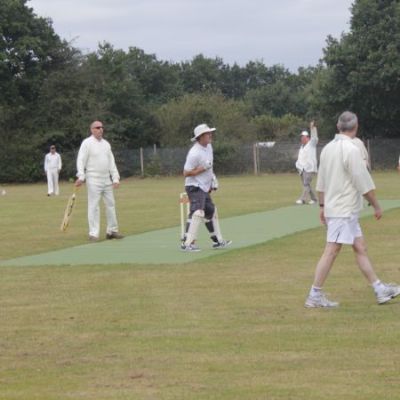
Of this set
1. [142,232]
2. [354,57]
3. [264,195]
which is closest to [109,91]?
[354,57]

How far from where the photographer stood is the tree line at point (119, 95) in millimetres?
54219

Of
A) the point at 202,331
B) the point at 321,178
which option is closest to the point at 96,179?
the point at 321,178

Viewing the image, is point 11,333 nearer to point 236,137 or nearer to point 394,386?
point 394,386

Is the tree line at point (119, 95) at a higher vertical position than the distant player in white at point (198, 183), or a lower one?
higher

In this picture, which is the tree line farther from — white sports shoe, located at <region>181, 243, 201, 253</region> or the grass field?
the grass field

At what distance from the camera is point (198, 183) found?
1524 centimetres

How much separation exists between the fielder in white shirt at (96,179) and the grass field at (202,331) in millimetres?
2764

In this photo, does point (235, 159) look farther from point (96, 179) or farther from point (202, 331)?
point (202, 331)

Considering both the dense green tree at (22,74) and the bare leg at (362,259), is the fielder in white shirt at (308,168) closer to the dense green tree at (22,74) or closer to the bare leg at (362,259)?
the bare leg at (362,259)

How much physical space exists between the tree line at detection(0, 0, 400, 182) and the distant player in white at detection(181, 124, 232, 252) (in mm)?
38630

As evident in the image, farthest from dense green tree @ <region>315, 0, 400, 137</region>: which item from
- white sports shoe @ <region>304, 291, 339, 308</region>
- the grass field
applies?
white sports shoe @ <region>304, 291, 339, 308</region>

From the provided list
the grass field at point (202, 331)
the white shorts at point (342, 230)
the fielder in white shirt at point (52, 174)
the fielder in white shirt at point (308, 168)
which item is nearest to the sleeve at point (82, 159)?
the grass field at point (202, 331)

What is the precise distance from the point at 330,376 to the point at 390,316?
2455mm

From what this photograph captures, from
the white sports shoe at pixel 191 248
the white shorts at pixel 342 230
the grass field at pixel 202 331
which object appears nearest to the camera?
the grass field at pixel 202 331
